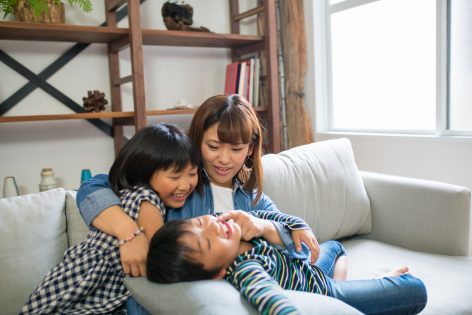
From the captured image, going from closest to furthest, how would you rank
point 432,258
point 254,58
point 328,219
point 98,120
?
point 432,258 → point 328,219 → point 98,120 → point 254,58

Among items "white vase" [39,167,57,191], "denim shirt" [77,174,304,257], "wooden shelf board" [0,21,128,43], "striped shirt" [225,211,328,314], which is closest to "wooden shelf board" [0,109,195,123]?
"white vase" [39,167,57,191]

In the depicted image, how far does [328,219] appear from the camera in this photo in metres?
1.81

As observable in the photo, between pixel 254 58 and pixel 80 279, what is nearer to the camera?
pixel 80 279

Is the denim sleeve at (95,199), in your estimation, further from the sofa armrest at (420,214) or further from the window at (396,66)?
the window at (396,66)

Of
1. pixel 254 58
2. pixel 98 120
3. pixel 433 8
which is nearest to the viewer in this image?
pixel 433 8

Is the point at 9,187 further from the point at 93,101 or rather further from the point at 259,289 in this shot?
the point at 259,289

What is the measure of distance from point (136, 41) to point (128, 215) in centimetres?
132

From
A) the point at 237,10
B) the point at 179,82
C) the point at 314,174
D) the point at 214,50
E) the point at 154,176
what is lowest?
the point at 314,174

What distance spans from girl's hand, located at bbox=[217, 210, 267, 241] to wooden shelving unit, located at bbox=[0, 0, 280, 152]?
48.8 inches

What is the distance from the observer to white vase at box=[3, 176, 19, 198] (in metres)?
2.13

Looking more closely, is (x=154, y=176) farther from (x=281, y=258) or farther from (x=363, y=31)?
(x=363, y=31)

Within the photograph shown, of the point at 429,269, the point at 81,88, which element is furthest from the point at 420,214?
the point at 81,88

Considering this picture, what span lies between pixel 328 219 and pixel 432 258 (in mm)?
412

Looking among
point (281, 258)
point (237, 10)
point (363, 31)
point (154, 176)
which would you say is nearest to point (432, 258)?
point (281, 258)
